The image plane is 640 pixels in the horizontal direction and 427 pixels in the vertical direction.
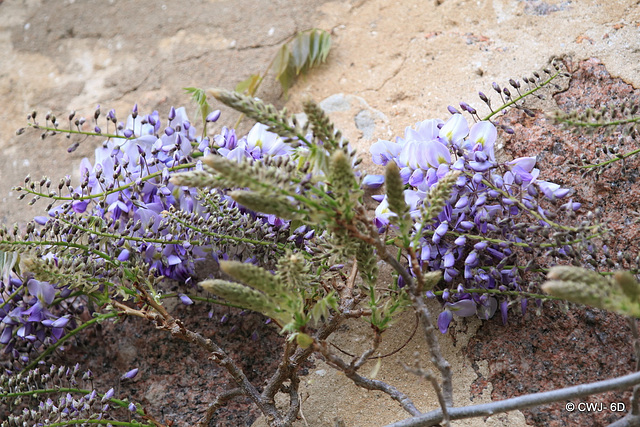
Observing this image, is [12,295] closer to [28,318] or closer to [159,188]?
[28,318]

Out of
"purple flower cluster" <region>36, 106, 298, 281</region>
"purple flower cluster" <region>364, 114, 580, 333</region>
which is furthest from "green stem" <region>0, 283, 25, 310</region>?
"purple flower cluster" <region>364, 114, 580, 333</region>

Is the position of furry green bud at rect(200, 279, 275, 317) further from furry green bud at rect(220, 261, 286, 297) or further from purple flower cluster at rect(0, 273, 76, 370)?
purple flower cluster at rect(0, 273, 76, 370)

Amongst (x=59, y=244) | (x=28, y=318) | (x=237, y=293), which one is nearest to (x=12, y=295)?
(x=28, y=318)

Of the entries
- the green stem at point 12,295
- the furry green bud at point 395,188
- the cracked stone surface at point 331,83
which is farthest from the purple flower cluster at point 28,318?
the furry green bud at point 395,188

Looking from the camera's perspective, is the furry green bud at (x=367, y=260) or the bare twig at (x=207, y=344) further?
the bare twig at (x=207, y=344)

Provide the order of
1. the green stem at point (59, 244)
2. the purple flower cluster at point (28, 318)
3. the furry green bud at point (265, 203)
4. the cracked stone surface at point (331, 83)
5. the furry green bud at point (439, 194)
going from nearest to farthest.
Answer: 1. the furry green bud at point (265, 203)
2. the furry green bud at point (439, 194)
3. the green stem at point (59, 244)
4. the cracked stone surface at point (331, 83)
5. the purple flower cluster at point (28, 318)

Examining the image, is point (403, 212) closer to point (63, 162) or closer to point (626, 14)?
point (626, 14)

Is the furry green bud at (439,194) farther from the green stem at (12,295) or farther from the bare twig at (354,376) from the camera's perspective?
the green stem at (12,295)
